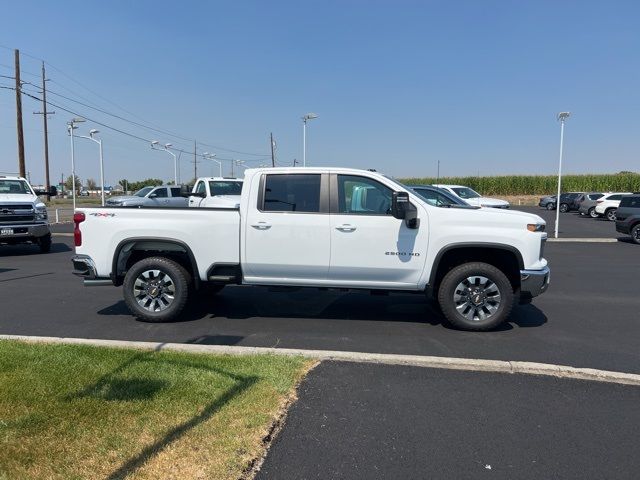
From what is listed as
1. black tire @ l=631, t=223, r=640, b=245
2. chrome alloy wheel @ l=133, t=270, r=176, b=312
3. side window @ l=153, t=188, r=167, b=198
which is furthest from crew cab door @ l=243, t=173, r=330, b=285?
side window @ l=153, t=188, r=167, b=198

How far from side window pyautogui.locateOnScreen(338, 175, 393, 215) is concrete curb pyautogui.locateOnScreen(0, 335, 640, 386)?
1.90 meters

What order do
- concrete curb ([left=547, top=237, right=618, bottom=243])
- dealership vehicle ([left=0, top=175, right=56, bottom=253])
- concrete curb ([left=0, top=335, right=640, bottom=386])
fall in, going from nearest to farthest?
1. concrete curb ([left=0, top=335, right=640, bottom=386])
2. dealership vehicle ([left=0, top=175, right=56, bottom=253])
3. concrete curb ([left=547, top=237, right=618, bottom=243])

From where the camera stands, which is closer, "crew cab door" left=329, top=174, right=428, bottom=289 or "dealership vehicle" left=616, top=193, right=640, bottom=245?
"crew cab door" left=329, top=174, right=428, bottom=289

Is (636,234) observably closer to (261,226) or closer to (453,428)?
(261,226)

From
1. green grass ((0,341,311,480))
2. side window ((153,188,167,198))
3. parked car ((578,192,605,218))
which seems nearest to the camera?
green grass ((0,341,311,480))

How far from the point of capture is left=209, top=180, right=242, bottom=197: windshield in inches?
661

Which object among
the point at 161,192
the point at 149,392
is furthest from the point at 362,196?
the point at 161,192

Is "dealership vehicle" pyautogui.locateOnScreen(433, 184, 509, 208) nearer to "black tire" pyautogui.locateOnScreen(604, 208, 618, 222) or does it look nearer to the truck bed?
"black tire" pyautogui.locateOnScreen(604, 208, 618, 222)

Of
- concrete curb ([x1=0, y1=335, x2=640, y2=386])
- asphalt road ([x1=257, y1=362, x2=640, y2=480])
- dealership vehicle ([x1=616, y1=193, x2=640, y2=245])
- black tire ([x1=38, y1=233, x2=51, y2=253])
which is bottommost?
asphalt road ([x1=257, y1=362, x2=640, y2=480])

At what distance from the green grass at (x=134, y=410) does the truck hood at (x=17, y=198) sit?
991 cm

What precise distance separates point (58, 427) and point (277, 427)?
1.46 metres

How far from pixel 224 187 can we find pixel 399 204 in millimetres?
11732

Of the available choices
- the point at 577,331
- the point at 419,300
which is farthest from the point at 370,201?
the point at 577,331

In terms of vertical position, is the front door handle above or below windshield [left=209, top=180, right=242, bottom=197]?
below
